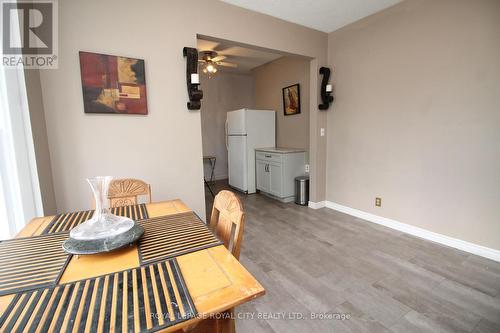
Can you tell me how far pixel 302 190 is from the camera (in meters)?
3.85

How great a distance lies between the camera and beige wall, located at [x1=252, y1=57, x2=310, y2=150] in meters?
4.10

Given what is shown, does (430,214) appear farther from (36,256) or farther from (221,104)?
(221,104)

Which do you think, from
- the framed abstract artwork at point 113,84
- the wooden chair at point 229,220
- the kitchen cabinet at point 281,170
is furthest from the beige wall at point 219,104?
the wooden chair at point 229,220

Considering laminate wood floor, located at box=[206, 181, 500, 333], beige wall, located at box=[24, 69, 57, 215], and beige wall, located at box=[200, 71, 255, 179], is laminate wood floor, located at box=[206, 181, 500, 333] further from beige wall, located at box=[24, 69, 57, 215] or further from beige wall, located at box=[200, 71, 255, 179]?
beige wall, located at box=[200, 71, 255, 179]

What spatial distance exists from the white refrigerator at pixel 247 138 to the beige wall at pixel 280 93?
0.25 m

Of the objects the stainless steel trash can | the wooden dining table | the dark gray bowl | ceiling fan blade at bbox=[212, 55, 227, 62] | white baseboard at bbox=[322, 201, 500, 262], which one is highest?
ceiling fan blade at bbox=[212, 55, 227, 62]

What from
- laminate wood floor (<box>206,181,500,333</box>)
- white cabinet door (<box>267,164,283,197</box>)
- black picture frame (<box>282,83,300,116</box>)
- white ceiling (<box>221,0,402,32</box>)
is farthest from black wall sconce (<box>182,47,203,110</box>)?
black picture frame (<box>282,83,300,116</box>)

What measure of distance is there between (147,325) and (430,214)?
2.96 meters

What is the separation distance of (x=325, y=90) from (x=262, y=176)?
1.88m

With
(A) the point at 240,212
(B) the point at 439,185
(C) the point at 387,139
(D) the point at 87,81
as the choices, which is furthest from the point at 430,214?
(D) the point at 87,81

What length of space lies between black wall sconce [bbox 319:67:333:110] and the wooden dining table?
3.01 m

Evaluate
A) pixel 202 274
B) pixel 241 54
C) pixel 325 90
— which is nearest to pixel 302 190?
pixel 325 90

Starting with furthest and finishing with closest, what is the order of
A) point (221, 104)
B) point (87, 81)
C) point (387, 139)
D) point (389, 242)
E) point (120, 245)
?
point (221, 104)
point (387, 139)
point (389, 242)
point (87, 81)
point (120, 245)

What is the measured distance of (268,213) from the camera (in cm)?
354
